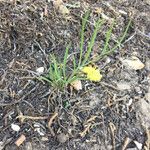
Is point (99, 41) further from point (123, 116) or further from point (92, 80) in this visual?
point (123, 116)

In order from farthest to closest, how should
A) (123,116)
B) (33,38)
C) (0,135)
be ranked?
(33,38) < (123,116) < (0,135)

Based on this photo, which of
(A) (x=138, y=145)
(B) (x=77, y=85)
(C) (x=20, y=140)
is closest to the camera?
(C) (x=20, y=140)

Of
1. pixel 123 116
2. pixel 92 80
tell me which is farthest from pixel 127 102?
pixel 92 80

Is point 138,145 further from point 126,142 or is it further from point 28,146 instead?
point 28,146

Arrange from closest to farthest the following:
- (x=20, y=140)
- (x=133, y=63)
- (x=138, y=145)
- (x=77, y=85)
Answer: (x=20, y=140), (x=138, y=145), (x=77, y=85), (x=133, y=63)

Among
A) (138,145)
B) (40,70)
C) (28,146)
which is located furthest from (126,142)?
(40,70)

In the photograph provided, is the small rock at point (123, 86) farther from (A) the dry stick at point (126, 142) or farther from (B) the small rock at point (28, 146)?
(B) the small rock at point (28, 146)
